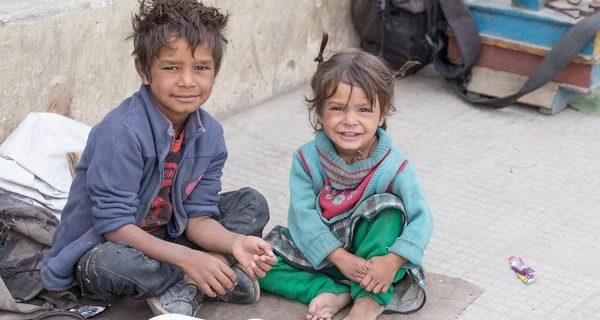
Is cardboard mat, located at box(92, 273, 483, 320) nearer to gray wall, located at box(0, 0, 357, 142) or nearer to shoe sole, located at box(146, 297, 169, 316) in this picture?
shoe sole, located at box(146, 297, 169, 316)

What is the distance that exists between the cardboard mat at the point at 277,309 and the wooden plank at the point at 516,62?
1.85 meters

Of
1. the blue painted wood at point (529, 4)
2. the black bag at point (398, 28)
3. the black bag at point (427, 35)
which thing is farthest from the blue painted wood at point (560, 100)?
the black bag at point (398, 28)

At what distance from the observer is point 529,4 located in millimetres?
5082

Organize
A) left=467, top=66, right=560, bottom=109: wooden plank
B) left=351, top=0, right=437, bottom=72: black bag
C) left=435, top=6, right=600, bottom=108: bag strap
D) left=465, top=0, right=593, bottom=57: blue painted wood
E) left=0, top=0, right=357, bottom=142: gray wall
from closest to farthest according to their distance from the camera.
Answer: left=0, top=0, right=357, bottom=142: gray wall, left=435, top=6, right=600, bottom=108: bag strap, left=465, top=0, right=593, bottom=57: blue painted wood, left=467, top=66, right=560, bottom=109: wooden plank, left=351, top=0, right=437, bottom=72: black bag

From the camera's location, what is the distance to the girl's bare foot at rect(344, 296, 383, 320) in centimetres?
327

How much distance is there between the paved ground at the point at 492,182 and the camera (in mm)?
3584

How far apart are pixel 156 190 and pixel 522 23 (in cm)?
250

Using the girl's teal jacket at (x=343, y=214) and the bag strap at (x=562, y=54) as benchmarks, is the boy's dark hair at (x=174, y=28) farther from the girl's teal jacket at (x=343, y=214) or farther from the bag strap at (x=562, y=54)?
the bag strap at (x=562, y=54)

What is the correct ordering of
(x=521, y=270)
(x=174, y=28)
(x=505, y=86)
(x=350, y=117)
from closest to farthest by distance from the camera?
(x=174, y=28), (x=350, y=117), (x=521, y=270), (x=505, y=86)

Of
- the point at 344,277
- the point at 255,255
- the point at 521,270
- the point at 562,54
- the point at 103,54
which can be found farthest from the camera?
the point at 562,54

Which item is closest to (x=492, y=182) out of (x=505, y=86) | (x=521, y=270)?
(x=521, y=270)

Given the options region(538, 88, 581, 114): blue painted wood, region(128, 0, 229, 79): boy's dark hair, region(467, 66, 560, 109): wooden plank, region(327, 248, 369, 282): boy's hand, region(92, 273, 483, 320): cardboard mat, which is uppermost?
region(128, 0, 229, 79): boy's dark hair

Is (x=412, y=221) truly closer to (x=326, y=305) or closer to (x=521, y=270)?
(x=326, y=305)

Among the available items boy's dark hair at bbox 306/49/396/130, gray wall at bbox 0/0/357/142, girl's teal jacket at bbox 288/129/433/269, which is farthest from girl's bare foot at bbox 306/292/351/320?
gray wall at bbox 0/0/357/142
